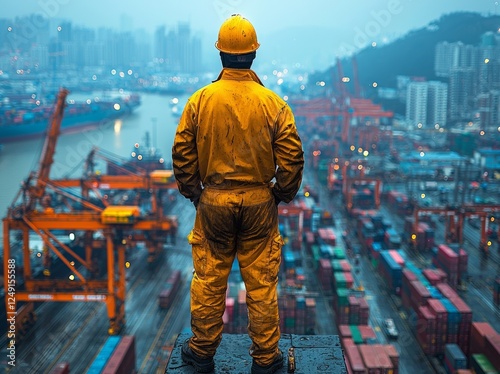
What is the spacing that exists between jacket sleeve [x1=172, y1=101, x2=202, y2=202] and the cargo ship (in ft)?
Answer: 156

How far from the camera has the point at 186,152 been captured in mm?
4156

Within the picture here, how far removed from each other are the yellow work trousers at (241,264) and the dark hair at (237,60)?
97 centimetres

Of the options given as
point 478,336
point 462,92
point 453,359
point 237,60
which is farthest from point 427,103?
point 237,60

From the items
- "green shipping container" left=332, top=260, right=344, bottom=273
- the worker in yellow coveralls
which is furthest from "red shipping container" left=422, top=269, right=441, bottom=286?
the worker in yellow coveralls

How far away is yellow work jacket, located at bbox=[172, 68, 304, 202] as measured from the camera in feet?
13.4

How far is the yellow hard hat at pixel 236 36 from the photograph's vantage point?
4184 mm

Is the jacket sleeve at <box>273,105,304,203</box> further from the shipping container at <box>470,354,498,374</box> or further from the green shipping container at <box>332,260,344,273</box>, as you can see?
the green shipping container at <box>332,260,344,273</box>

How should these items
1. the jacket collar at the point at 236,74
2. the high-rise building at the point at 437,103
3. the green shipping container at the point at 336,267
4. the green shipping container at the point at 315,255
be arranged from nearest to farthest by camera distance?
the jacket collar at the point at 236,74 < the green shipping container at the point at 336,267 < the green shipping container at the point at 315,255 < the high-rise building at the point at 437,103

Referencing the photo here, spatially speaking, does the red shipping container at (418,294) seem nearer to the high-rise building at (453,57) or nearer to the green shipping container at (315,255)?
the green shipping container at (315,255)

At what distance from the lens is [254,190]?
4176 millimetres

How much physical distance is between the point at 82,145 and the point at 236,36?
2189 inches

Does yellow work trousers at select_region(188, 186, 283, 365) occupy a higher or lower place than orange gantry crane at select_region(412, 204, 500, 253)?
higher

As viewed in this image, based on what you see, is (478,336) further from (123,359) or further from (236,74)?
(236,74)

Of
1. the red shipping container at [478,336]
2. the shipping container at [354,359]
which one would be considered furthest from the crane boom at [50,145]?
the red shipping container at [478,336]
